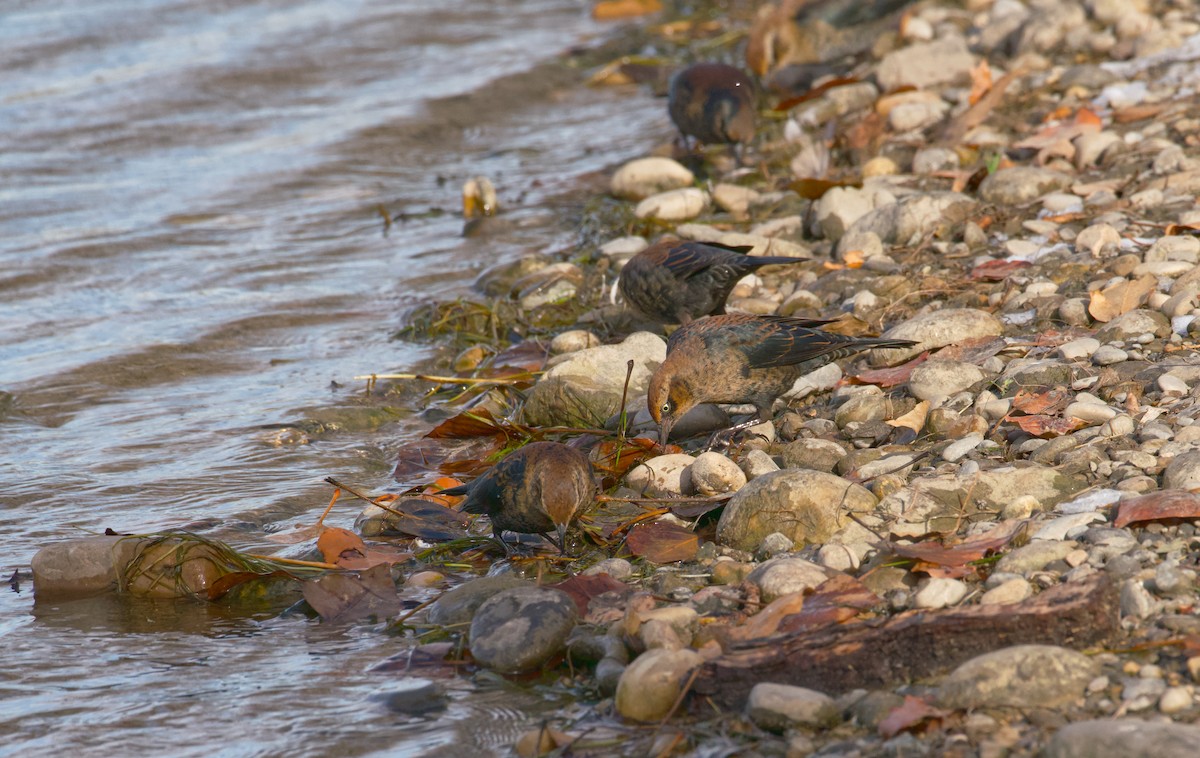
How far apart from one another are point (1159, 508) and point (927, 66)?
6499mm

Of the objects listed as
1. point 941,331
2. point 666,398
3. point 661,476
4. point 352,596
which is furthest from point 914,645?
point 941,331

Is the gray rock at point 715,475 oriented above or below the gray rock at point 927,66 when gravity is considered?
below

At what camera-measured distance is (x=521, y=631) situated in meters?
3.78

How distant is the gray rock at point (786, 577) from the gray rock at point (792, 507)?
264 millimetres

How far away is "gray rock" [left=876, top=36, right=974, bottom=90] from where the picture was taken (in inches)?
377

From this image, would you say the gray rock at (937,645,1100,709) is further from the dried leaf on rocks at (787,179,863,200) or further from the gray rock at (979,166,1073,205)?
the dried leaf on rocks at (787,179,863,200)

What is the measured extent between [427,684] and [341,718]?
0.27m

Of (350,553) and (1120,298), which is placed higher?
(1120,298)

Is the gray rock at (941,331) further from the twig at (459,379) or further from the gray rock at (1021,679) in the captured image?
the gray rock at (1021,679)

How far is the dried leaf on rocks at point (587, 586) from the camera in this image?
409cm

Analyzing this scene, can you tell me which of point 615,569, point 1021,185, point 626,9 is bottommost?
point 615,569

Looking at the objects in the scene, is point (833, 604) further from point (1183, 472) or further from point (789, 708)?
point (1183, 472)

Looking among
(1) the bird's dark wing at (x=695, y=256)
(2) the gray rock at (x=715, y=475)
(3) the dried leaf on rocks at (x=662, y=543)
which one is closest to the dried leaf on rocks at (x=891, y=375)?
(2) the gray rock at (x=715, y=475)

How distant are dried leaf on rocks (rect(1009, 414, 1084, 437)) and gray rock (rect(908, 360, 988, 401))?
43cm
